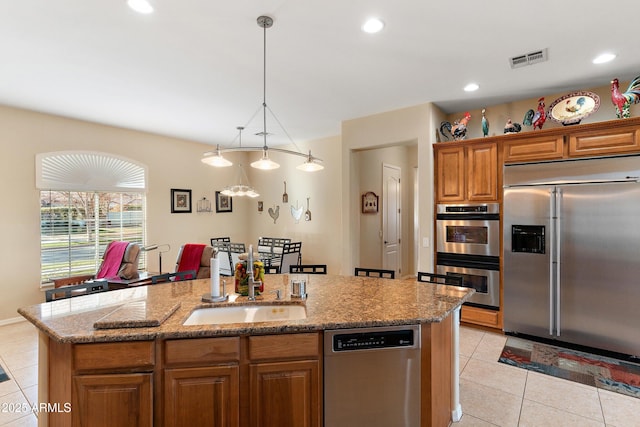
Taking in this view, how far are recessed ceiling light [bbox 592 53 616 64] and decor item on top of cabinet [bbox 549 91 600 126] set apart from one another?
1.60ft

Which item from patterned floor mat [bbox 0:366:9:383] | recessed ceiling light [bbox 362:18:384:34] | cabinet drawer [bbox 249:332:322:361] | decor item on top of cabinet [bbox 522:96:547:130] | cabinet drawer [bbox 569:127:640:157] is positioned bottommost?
patterned floor mat [bbox 0:366:9:383]

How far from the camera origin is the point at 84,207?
493 centimetres

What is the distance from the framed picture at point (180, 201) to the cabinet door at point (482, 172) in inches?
196

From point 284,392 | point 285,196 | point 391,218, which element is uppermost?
point 285,196

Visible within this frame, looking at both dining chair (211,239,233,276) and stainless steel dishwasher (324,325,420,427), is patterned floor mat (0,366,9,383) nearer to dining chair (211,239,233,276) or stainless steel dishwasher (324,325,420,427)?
dining chair (211,239,233,276)

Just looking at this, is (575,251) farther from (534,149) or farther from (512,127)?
(512,127)

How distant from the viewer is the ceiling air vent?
2.84 metres

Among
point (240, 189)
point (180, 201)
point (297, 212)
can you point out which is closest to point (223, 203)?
point (180, 201)

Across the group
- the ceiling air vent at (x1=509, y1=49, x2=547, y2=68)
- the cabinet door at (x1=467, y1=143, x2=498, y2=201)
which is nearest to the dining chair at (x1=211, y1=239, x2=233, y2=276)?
the cabinet door at (x1=467, y1=143, x2=498, y2=201)

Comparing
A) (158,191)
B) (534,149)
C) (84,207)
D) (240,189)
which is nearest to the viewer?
A: (534,149)

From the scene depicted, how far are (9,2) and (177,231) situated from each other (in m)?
4.38

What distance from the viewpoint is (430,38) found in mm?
2609

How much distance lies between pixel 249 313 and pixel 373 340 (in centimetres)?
86

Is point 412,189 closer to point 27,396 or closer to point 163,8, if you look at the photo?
point 163,8
